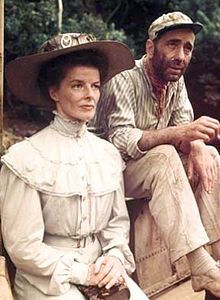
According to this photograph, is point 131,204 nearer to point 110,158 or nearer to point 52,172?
point 110,158

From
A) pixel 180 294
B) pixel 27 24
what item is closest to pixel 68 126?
pixel 180 294

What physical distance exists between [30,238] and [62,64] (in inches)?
16.0

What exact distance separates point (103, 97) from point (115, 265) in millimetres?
484

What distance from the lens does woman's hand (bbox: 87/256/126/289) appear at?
1.71 m

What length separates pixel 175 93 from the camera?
207 cm

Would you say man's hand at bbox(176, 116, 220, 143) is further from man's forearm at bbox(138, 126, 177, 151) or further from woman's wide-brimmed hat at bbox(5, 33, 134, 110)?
woman's wide-brimmed hat at bbox(5, 33, 134, 110)

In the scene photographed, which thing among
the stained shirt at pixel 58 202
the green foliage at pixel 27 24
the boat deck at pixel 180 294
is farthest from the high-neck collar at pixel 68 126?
the green foliage at pixel 27 24

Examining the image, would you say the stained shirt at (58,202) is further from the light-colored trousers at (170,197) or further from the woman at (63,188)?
the light-colored trousers at (170,197)

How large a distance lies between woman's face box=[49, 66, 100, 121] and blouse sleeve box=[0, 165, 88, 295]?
204 millimetres

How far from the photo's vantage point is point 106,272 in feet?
5.65

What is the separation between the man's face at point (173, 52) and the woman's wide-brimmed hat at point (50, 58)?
0.11 m

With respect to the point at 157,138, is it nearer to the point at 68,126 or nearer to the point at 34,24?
the point at 68,126

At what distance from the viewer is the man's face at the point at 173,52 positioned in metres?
1.93

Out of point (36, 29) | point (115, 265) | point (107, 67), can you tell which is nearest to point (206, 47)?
point (36, 29)
